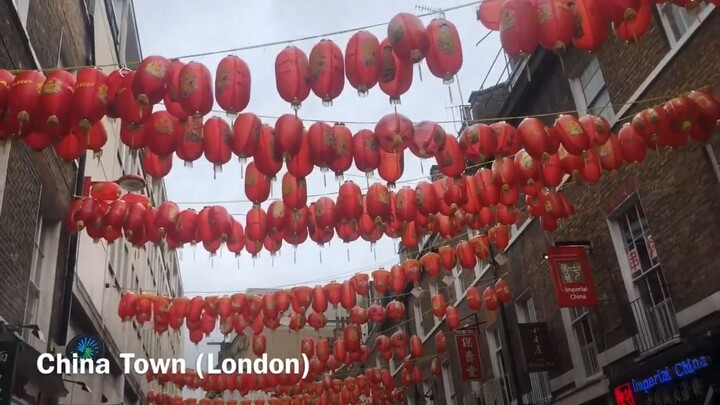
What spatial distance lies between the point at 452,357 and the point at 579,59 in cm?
1367

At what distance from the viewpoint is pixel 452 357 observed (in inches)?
980

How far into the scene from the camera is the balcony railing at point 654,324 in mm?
11859

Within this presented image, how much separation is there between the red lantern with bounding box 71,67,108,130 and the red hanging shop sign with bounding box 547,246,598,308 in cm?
961

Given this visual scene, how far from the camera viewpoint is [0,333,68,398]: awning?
884cm

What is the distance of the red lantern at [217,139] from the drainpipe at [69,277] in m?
4.98

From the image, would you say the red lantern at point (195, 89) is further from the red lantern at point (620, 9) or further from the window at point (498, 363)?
the window at point (498, 363)

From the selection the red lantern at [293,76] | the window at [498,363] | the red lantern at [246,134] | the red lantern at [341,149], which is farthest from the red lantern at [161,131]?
the window at [498,363]

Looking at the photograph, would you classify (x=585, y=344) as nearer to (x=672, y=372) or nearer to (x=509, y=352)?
(x=509, y=352)

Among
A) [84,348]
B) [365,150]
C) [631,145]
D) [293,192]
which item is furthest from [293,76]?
[84,348]

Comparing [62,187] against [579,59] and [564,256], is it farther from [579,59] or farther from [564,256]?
[579,59]

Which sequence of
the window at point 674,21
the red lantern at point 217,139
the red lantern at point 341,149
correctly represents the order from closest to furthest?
the red lantern at point 217,139
the red lantern at point 341,149
the window at point 674,21

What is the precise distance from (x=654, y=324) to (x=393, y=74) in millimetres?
7992

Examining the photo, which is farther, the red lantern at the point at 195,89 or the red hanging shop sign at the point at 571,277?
the red hanging shop sign at the point at 571,277

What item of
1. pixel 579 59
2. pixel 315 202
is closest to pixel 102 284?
pixel 315 202
